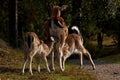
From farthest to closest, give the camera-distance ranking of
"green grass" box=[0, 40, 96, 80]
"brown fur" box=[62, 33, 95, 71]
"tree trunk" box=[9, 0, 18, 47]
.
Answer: "tree trunk" box=[9, 0, 18, 47] < "brown fur" box=[62, 33, 95, 71] < "green grass" box=[0, 40, 96, 80]

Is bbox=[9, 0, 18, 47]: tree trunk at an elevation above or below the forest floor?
above

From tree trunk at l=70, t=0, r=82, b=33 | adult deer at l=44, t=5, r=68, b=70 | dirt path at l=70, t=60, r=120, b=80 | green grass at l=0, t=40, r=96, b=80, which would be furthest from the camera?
tree trunk at l=70, t=0, r=82, b=33

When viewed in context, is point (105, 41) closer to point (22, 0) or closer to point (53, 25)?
point (22, 0)

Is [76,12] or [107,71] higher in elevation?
[76,12]

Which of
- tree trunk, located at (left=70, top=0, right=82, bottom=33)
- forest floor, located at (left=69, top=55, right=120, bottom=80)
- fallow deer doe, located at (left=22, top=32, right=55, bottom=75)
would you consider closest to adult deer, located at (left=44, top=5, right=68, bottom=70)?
fallow deer doe, located at (left=22, top=32, right=55, bottom=75)

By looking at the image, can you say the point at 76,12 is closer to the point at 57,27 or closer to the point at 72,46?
the point at 72,46

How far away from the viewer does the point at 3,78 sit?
13836 millimetres

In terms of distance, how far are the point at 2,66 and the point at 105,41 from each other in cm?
2083

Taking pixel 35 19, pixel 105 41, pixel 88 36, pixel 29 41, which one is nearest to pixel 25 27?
pixel 35 19

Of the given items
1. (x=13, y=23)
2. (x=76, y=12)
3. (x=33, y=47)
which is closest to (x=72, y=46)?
(x=33, y=47)

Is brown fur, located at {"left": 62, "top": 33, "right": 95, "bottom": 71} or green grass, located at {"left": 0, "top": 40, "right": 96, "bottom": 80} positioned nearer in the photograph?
green grass, located at {"left": 0, "top": 40, "right": 96, "bottom": 80}

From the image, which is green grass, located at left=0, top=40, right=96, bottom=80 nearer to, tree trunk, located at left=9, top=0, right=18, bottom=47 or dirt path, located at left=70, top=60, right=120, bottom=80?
dirt path, located at left=70, top=60, right=120, bottom=80

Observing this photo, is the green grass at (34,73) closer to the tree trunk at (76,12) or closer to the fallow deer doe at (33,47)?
the fallow deer doe at (33,47)

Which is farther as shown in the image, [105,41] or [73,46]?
[105,41]
